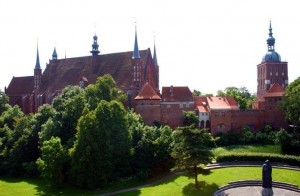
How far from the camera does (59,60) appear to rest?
80.3 metres

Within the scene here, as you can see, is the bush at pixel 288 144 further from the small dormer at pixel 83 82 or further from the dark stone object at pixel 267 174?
the small dormer at pixel 83 82

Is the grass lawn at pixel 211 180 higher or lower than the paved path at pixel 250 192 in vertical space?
higher

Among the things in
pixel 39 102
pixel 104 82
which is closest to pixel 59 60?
pixel 39 102

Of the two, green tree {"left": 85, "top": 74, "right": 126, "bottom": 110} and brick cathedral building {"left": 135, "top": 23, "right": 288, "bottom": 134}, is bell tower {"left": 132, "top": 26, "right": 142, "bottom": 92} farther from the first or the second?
green tree {"left": 85, "top": 74, "right": 126, "bottom": 110}

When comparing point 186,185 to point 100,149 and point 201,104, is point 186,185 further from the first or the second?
point 201,104

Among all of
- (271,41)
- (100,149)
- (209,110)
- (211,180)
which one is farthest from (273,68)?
(100,149)

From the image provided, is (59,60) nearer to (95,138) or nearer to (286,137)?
(95,138)

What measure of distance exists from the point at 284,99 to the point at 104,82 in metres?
27.0

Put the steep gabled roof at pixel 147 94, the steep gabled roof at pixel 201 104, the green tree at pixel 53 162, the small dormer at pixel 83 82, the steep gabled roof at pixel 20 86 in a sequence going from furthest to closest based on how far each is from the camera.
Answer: the steep gabled roof at pixel 20 86
the small dormer at pixel 83 82
the steep gabled roof at pixel 201 104
the steep gabled roof at pixel 147 94
the green tree at pixel 53 162

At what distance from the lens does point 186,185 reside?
1490 inches

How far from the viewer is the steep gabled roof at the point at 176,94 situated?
5922 centimetres

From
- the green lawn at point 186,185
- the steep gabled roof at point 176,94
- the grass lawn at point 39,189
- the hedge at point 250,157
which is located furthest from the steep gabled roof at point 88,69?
the green lawn at point 186,185

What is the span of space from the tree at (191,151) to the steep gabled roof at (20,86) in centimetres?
5526

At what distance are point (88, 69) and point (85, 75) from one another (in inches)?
59.1
